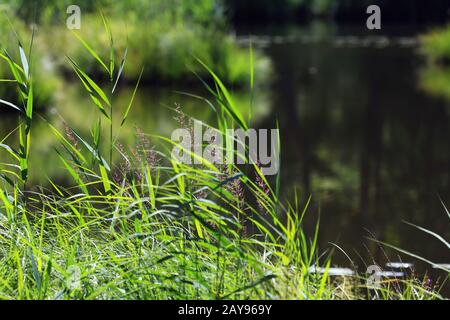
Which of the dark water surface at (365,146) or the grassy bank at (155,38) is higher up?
the grassy bank at (155,38)

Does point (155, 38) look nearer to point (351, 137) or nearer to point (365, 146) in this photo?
point (351, 137)

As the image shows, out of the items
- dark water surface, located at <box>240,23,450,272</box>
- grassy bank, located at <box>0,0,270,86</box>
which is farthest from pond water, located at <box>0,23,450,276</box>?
grassy bank, located at <box>0,0,270,86</box>

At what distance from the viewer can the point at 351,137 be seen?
1069 centimetres

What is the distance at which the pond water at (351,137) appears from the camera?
6574mm

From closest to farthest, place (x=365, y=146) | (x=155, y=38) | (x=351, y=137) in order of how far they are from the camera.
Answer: (x=365, y=146)
(x=351, y=137)
(x=155, y=38)

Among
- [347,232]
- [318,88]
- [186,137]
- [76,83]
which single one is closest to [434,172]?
[347,232]

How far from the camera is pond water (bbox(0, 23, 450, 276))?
657 centimetres

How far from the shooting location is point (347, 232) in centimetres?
623

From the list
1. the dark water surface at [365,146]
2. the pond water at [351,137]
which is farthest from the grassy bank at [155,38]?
the dark water surface at [365,146]

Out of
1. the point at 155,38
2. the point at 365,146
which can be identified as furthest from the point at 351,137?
the point at 155,38

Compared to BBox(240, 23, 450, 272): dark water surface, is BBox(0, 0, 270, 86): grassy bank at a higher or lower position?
higher

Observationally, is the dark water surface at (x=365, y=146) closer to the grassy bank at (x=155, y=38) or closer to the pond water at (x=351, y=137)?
the pond water at (x=351, y=137)

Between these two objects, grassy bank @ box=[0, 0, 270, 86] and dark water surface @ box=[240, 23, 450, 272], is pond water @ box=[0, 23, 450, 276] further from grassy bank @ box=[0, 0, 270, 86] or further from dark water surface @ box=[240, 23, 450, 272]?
grassy bank @ box=[0, 0, 270, 86]

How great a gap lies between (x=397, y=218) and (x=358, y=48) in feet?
53.0
